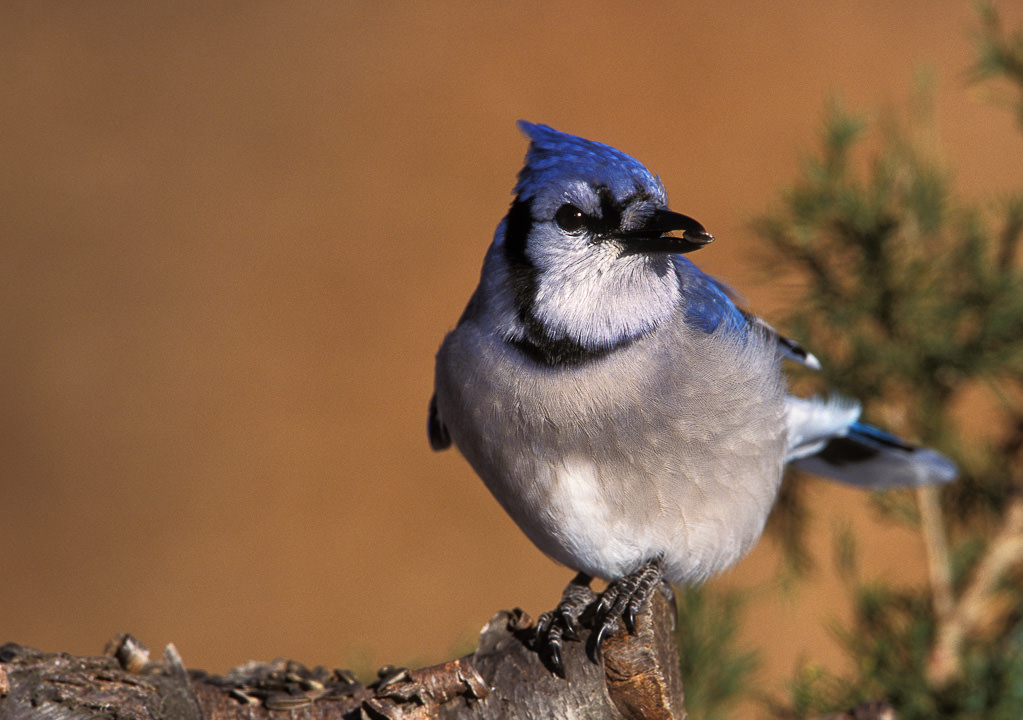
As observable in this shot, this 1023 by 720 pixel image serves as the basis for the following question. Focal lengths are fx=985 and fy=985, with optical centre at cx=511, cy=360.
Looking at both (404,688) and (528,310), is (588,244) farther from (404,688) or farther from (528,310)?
(404,688)

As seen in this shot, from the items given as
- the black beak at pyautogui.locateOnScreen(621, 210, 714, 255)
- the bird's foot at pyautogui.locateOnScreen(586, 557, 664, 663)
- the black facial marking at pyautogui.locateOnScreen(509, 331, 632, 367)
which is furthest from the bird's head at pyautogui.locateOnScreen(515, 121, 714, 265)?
the bird's foot at pyautogui.locateOnScreen(586, 557, 664, 663)

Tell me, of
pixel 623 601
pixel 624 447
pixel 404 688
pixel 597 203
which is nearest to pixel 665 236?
pixel 597 203

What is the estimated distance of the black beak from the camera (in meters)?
1.01

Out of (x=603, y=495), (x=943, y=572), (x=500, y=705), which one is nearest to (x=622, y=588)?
(x=603, y=495)

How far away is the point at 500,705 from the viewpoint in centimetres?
88

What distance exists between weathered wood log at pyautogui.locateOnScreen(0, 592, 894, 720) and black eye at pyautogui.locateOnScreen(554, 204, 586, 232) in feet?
1.37

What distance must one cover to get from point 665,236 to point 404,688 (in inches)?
20.8

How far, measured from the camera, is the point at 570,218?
1.09 metres

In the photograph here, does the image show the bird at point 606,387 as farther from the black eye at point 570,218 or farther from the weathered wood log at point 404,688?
the weathered wood log at point 404,688

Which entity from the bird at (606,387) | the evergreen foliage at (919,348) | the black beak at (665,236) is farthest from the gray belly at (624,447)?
the evergreen foliage at (919,348)

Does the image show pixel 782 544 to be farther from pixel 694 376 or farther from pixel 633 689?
pixel 633 689

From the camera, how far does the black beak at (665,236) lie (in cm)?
101

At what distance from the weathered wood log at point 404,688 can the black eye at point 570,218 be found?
1.37 feet

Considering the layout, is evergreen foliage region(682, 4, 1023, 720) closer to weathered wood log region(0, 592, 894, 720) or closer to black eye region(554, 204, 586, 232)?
weathered wood log region(0, 592, 894, 720)
